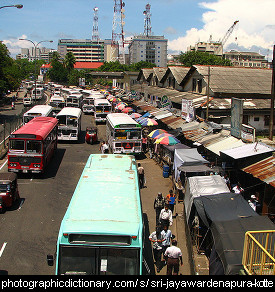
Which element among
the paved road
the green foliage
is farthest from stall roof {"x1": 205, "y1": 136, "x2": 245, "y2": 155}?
the green foliage

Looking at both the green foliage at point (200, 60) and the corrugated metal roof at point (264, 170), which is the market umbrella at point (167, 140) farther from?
the green foliage at point (200, 60)

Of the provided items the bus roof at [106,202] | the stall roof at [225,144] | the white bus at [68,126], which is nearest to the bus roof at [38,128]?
the white bus at [68,126]

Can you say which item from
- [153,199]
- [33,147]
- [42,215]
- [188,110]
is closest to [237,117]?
[153,199]

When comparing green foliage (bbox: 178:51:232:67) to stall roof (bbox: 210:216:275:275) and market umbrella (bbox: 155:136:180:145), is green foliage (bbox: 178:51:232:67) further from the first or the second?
stall roof (bbox: 210:216:275:275)

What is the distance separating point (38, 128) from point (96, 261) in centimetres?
1567

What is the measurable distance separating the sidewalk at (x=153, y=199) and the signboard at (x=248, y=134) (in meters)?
5.05

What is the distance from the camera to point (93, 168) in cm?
1310

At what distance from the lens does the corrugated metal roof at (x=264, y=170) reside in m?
13.8

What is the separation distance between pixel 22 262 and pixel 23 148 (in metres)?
10.3

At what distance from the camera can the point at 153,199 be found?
1828 centimetres

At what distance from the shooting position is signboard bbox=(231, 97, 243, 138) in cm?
1897

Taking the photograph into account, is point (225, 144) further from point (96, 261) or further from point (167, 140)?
point (96, 261)
